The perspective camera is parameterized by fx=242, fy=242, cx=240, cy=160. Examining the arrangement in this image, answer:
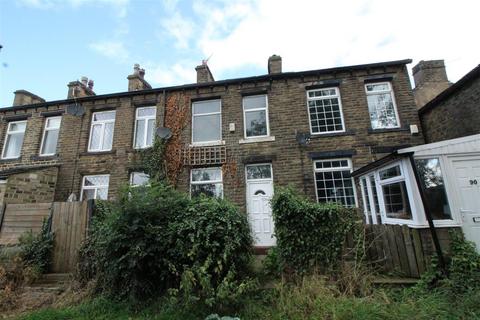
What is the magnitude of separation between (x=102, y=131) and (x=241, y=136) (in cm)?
646

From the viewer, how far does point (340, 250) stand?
489cm

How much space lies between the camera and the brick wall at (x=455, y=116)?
7.01 meters

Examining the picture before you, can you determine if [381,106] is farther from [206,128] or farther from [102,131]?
[102,131]

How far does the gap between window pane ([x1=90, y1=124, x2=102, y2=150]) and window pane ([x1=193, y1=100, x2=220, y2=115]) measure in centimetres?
453

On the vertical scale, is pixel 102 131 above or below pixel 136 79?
below

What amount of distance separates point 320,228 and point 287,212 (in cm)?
75

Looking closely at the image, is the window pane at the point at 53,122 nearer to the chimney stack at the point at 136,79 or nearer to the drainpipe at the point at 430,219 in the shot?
the chimney stack at the point at 136,79

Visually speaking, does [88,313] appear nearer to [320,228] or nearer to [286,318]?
[286,318]

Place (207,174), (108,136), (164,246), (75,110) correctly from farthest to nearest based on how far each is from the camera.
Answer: (75,110) < (108,136) < (207,174) < (164,246)

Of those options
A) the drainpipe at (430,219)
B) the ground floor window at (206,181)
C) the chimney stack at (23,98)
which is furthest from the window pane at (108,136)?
the drainpipe at (430,219)

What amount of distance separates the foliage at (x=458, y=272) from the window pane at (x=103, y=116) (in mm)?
12222

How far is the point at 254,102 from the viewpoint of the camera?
33.9 ft

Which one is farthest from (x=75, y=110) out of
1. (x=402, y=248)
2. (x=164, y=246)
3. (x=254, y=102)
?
(x=402, y=248)

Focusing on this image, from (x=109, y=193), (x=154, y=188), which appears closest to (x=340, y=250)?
(x=154, y=188)
